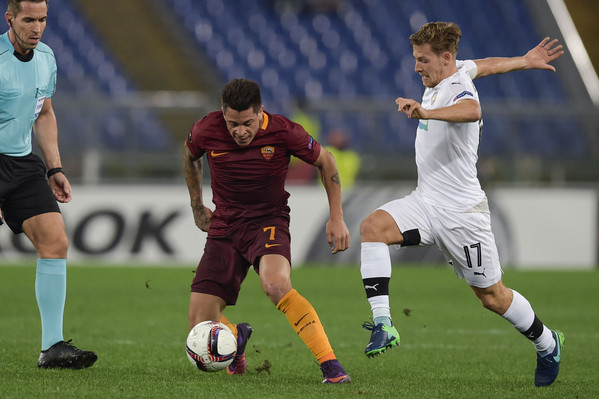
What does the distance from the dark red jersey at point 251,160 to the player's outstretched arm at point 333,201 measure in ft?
0.22

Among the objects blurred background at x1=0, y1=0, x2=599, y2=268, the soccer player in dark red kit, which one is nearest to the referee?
the soccer player in dark red kit

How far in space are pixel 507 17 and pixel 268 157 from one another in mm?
16835

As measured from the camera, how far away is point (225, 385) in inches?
201

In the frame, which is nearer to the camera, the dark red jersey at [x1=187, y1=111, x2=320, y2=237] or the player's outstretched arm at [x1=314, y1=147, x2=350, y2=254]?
the player's outstretched arm at [x1=314, y1=147, x2=350, y2=254]

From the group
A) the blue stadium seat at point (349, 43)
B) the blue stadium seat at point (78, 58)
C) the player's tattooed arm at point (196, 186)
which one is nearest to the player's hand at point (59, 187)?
the player's tattooed arm at point (196, 186)

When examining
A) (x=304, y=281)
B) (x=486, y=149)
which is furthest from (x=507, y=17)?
(x=304, y=281)

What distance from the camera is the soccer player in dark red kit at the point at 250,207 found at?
207 inches

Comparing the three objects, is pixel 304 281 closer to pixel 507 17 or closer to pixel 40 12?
pixel 40 12

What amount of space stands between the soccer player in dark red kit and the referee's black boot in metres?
0.64

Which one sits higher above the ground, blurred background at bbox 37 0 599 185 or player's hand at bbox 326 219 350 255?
blurred background at bbox 37 0 599 185

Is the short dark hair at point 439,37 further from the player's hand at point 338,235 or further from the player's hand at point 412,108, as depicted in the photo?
the player's hand at point 338,235

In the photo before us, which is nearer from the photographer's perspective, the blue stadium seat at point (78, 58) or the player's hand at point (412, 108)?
the player's hand at point (412, 108)

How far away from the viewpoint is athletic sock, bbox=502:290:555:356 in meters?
5.48

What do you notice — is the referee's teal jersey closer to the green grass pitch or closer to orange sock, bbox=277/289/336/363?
the green grass pitch
